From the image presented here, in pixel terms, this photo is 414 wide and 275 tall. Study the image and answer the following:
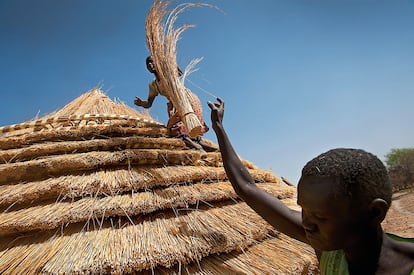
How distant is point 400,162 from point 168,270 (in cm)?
2823

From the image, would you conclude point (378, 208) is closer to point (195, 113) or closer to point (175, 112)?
point (195, 113)

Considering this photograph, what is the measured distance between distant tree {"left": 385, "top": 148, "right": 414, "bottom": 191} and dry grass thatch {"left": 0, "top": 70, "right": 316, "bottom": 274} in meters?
25.3

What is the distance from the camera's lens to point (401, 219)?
13602 mm

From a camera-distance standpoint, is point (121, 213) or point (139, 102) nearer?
point (121, 213)

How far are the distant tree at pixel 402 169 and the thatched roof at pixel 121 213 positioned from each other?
25344 millimetres

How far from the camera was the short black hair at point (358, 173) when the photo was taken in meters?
1.17

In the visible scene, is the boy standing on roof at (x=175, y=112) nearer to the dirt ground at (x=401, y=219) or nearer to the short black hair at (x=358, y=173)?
the short black hair at (x=358, y=173)

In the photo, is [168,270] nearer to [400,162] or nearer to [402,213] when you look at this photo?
[402,213]

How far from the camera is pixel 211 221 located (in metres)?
2.51

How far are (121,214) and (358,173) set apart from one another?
1671 mm

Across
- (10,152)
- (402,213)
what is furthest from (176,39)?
(402,213)

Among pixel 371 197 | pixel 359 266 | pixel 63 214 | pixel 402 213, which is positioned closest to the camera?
pixel 371 197

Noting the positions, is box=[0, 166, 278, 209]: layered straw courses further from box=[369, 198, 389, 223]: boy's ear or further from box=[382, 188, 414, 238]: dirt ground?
box=[382, 188, 414, 238]: dirt ground

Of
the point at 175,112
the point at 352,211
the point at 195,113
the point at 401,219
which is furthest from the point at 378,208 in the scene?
the point at 401,219
